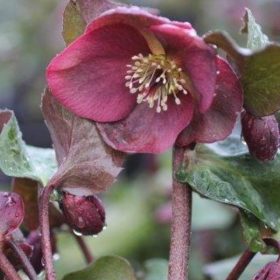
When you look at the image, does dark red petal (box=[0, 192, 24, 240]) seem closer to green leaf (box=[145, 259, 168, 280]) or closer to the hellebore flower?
the hellebore flower

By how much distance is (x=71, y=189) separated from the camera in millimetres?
721

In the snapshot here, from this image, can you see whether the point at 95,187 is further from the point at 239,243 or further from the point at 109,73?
the point at 239,243

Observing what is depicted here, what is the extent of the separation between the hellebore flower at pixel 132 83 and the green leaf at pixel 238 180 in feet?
0.15

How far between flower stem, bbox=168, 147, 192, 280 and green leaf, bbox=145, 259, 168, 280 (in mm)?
246

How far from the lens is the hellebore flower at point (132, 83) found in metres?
0.67

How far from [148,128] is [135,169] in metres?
1.69

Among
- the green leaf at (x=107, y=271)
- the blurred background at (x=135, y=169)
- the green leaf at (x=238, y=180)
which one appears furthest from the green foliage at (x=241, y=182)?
the blurred background at (x=135, y=169)

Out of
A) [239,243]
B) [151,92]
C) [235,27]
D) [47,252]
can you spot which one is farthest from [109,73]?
[235,27]

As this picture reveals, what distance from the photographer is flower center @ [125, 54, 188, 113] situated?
0.71 metres

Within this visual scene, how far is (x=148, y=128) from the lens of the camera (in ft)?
2.37

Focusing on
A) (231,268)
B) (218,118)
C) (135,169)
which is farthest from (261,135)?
(135,169)

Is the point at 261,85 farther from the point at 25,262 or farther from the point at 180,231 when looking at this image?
the point at 25,262

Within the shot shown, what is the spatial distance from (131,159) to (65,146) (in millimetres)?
1694

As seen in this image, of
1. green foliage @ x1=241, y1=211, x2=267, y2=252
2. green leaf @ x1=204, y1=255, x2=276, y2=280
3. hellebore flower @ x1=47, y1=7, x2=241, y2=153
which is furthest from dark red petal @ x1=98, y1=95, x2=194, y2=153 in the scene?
green leaf @ x1=204, y1=255, x2=276, y2=280
